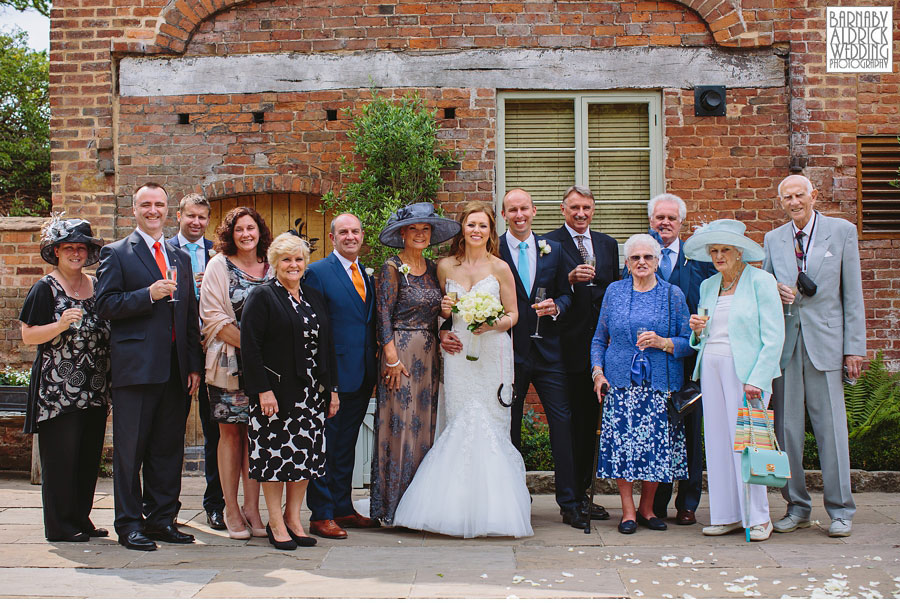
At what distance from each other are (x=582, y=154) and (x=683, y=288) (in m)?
2.67

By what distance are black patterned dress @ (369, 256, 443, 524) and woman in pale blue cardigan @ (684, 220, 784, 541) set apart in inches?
67.7

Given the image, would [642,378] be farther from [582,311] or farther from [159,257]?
[159,257]

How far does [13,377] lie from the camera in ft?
26.0

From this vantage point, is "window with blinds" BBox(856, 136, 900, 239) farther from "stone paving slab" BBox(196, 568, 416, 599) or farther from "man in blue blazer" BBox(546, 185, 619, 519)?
"stone paving slab" BBox(196, 568, 416, 599)

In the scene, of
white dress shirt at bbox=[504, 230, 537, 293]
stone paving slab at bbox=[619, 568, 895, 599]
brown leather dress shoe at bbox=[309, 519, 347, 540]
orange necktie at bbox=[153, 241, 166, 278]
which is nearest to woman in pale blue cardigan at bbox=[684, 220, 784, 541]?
stone paving slab at bbox=[619, 568, 895, 599]

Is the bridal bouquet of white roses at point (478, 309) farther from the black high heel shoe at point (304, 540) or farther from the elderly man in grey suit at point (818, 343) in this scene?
the elderly man in grey suit at point (818, 343)

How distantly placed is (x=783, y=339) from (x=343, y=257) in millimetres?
2807

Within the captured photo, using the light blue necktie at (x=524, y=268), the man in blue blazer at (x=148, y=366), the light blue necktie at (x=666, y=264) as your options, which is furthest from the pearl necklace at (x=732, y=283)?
the man in blue blazer at (x=148, y=366)

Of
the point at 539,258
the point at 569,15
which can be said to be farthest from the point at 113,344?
the point at 569,15

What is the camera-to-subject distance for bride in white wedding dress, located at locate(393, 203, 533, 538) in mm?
5215

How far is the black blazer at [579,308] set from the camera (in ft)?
19.3

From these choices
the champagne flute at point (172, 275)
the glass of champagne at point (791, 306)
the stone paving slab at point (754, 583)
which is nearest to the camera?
the stone paving slab at point (754, 583)

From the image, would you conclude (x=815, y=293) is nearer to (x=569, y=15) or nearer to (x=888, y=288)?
(x=888, y=288)

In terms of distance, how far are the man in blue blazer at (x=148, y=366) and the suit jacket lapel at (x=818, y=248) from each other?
3916 millimetres
